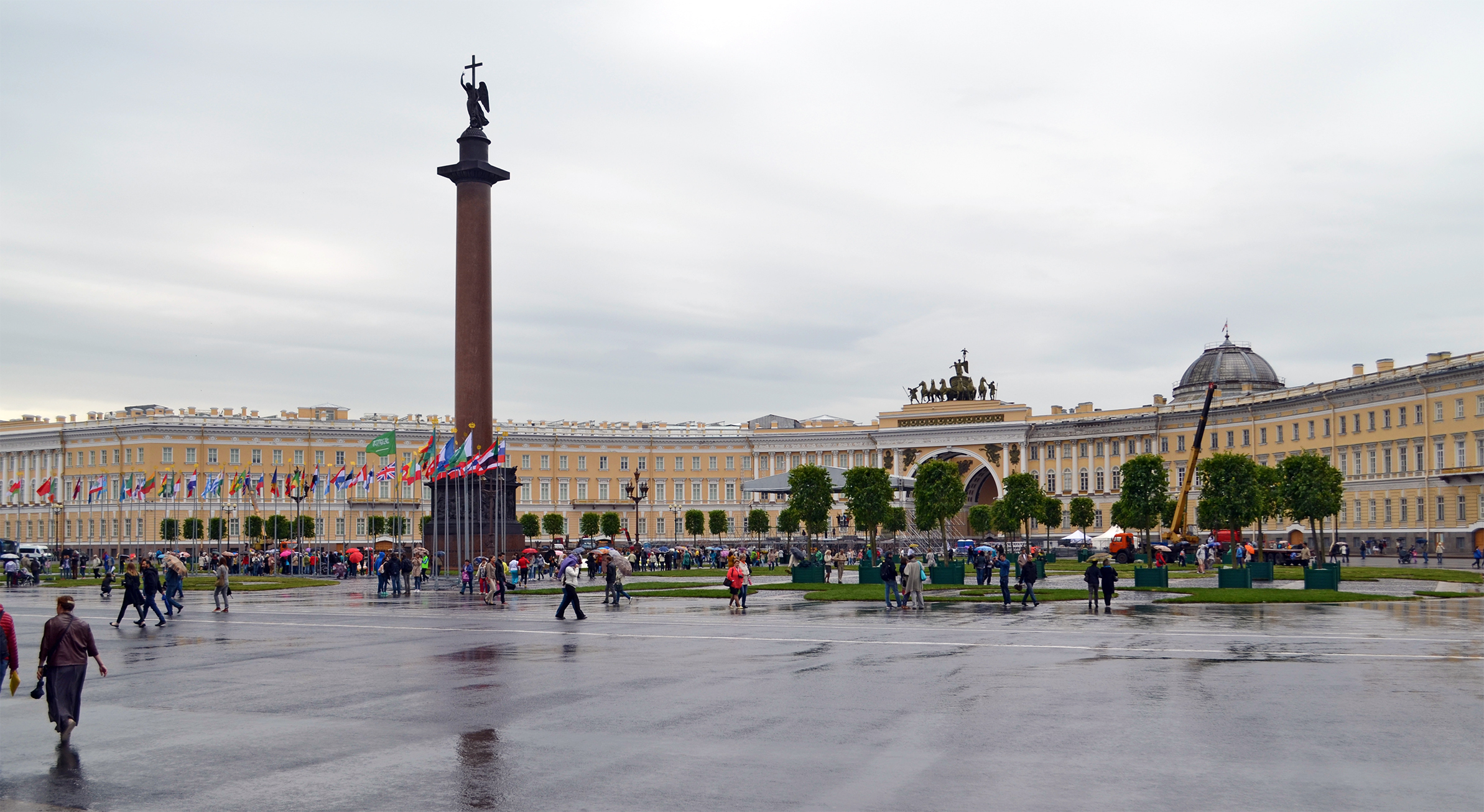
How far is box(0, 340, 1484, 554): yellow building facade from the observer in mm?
85562

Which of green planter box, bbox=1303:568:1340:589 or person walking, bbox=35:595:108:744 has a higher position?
person walking, bbox=35:595:108:744

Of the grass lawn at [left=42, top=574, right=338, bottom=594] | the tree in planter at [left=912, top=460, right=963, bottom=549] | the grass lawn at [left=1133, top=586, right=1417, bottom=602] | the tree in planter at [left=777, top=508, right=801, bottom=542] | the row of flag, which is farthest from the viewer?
the tree in planter at [left=912, top=460, right=963, bottom=549]

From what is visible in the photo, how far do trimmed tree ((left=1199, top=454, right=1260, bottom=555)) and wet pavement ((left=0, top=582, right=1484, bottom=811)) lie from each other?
2955 centimetres

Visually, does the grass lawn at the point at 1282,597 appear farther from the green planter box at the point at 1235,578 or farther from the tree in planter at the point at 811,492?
the tree in planter at the point at 811,492

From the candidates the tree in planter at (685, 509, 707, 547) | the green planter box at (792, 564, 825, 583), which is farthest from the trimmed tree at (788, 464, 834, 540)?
the tree in planter at (685, 509, 707, 547)

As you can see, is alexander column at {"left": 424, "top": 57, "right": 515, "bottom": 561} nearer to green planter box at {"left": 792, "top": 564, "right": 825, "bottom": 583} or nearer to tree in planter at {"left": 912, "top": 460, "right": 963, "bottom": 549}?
green planter box at {"left": 792, "top": 564, "right": 825, "bottom": 583}

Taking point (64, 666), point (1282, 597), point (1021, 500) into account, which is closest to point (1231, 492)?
point (1282, 597)

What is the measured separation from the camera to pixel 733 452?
13612 centimetres

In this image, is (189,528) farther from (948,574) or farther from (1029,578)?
(1029,578)

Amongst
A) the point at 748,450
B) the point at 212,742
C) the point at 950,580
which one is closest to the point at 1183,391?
the point at 748,450

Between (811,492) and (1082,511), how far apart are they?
40.1 metres

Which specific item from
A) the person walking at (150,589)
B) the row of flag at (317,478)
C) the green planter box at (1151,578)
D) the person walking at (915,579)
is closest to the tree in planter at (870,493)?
the row of flag at (317,478)

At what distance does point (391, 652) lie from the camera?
22.2 m

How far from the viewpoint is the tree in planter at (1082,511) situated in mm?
107562
